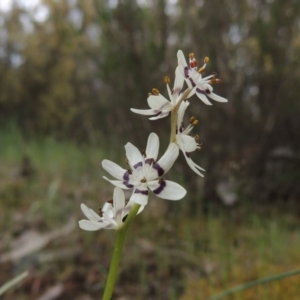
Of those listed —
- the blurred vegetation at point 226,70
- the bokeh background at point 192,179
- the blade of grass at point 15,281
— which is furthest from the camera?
the blurred vegetation at point 226,70

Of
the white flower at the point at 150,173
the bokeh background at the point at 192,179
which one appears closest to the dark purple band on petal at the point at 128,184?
the white flower at the point at 150,173

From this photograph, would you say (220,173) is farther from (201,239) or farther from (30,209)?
(30,209)

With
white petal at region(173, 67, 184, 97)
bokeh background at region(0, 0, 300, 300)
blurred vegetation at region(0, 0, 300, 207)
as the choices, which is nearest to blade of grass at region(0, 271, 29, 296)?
white petal at region(173, 67, 184, 97)

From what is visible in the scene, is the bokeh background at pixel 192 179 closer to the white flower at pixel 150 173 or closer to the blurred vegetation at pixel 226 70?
the blurred vegetation at pixel 226 70

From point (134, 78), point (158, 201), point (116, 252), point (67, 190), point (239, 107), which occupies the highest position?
point (116, 252)

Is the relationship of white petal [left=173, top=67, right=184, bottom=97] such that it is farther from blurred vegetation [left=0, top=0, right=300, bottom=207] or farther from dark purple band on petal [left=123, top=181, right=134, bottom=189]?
blurred vegetation [left=0, top=0, right=300, bottom=207]

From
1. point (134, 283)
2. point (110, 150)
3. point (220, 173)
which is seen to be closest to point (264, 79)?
point (220, 173)
